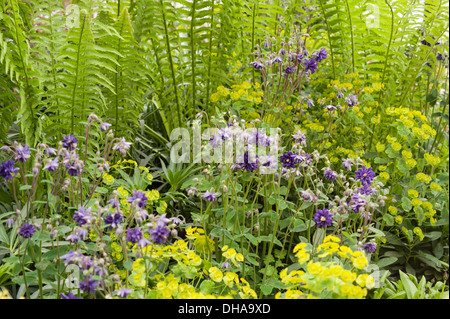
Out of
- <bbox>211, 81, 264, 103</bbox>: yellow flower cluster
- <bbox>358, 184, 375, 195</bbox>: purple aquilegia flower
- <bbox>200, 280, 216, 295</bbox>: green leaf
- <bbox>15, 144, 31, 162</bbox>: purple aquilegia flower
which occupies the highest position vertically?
<bbox>211, 81, 264, 103</bbox>: yellow flower cluster

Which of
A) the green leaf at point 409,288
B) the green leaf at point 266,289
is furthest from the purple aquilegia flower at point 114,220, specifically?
the green leaf at point 409,288

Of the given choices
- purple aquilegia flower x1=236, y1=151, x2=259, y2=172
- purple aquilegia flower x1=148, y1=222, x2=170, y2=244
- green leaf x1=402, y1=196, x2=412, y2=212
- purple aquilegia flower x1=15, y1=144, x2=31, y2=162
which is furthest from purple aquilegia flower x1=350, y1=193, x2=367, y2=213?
purple aquilegia flower x1=15, y1=144, x2=31, y2=162

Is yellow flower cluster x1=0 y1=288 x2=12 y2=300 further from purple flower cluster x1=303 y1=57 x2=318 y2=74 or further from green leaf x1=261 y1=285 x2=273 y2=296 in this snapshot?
purple flower cluster x1=303 y1=57 x2=318 y2=74

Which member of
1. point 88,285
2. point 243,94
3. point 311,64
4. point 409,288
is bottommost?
point 409,288

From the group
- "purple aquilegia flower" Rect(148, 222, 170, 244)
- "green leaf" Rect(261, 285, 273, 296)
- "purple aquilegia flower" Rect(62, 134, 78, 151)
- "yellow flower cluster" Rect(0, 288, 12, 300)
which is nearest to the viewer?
"purple aquilegia flower" Rect(148, 222, 170, 244)

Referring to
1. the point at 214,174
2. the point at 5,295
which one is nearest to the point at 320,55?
the point at 214,174

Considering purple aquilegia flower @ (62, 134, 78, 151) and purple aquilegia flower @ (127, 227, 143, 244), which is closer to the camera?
purple aquilegia flower @ (127, 227, 143, 244)

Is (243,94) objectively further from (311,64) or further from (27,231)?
(27,231)

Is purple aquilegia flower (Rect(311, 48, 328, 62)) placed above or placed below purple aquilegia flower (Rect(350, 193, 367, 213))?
above

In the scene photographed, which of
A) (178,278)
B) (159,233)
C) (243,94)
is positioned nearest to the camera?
(159,233)

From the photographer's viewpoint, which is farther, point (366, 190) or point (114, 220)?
point (366, 190)

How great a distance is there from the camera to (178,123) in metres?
2.31
